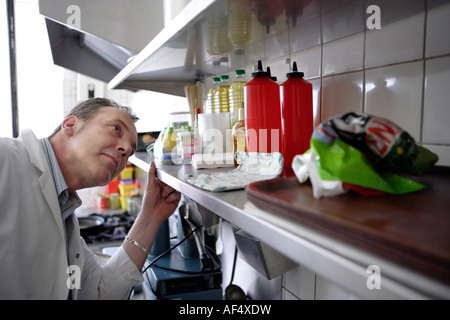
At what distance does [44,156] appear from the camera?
98 cm

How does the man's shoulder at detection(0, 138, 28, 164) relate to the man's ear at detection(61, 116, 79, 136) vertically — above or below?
below

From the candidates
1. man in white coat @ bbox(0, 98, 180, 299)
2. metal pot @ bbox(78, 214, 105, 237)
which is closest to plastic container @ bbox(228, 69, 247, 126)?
man in white coat @ bbox(0, 98, 180, 299)

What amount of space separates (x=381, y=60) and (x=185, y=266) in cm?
117

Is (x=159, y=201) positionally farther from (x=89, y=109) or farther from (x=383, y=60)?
(x=383, y=60)

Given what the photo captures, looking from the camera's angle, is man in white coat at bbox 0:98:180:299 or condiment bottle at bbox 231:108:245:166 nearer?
man in white coat at bbox 0:98:180:299

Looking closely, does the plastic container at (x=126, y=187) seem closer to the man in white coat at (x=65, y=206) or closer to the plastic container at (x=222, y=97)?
the man in white coat at (x=65, y=206)

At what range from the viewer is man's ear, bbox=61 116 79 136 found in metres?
1.08

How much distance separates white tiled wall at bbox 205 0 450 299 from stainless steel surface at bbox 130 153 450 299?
7.8 inches

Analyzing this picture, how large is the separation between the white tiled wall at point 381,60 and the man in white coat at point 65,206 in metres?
0.60

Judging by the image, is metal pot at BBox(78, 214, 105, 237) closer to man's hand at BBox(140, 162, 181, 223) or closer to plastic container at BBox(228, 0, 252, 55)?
man's hand at BBox(140, 162, 181, 223)

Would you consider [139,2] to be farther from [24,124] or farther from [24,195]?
[24,124]

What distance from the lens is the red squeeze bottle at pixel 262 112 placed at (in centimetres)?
83

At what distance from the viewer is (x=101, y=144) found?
3.36ft

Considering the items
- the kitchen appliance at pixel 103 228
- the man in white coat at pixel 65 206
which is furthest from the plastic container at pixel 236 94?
the kitchen appliance at pixel 103 228
